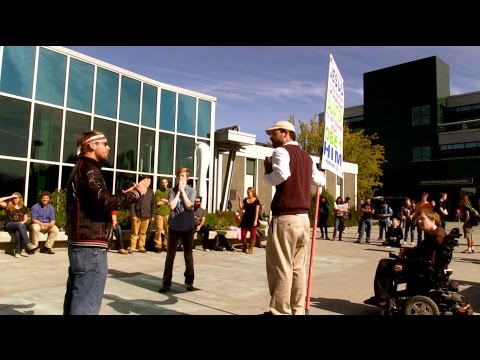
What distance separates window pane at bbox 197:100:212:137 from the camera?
64.2 feet

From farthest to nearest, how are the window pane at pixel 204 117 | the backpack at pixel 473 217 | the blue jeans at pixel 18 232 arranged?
1. the window pane at pixel 204 117
2. the backpack at pixel 473 217
3. the blue jeans at pixel 18 232

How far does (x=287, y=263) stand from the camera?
3.99m

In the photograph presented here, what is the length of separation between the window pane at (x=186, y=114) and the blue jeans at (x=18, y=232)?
33.7 ft

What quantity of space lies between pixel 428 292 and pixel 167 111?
15158mm

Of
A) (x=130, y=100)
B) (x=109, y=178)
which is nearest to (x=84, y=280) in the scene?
(x=109, y=178)

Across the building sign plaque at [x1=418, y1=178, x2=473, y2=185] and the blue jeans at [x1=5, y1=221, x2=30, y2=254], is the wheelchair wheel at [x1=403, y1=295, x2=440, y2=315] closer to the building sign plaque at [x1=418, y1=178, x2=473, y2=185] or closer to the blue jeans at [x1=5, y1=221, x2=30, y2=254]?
the blue jeans at [x1=5, y1=221, x2=30, y2=254]

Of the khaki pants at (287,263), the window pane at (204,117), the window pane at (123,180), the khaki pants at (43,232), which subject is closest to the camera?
the khaki pants at (287,263)

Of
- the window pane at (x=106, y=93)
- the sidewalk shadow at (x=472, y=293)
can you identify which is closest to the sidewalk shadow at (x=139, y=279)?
the sidewalk shadow at (x=472, y=293)

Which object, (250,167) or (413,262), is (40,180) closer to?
(413,262)

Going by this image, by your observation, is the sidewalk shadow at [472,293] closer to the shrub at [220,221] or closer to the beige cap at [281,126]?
the beige cap at [281,126]

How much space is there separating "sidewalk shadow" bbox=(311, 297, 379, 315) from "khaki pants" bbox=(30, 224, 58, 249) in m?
6.83

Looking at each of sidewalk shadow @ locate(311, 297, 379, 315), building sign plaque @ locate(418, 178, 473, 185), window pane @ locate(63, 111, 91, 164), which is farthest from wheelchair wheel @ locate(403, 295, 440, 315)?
building sign plaque @ locate(418, 178, 473, 185)

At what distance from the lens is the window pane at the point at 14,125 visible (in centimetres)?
1288
